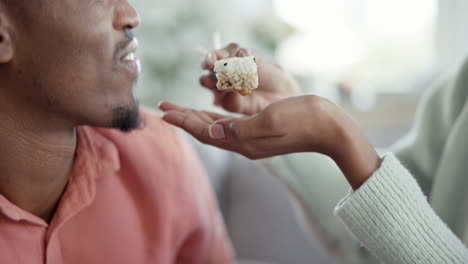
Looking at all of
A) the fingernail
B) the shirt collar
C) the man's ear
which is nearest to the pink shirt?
the shirt collar

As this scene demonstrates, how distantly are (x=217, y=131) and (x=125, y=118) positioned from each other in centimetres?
27

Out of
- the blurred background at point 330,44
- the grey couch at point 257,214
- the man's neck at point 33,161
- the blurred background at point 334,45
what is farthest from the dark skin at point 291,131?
the blurred background at point 334,45

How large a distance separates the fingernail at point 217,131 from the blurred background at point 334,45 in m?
2.12

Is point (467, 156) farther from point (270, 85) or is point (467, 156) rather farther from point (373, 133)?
point (373, 133)

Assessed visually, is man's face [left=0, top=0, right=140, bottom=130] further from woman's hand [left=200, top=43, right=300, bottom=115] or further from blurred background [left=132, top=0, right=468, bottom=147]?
blurred background [left=132, top=0, right=468, bottom=147]

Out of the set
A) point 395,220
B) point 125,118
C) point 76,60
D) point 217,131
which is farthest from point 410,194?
point 76,60

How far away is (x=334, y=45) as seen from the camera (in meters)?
3.21

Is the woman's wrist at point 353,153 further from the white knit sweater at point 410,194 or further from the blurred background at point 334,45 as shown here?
the blurred background at point 334,45

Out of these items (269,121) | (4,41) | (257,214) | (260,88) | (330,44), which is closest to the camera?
(269,121)

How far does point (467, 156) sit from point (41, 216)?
3.23 feet

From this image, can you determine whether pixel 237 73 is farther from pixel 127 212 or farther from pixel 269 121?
pixel 127 212

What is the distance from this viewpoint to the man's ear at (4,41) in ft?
3.08

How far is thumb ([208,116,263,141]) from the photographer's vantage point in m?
0.83

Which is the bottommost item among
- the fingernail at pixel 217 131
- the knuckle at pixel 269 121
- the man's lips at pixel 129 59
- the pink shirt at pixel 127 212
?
the pink shirt at pixel 127 212
